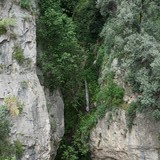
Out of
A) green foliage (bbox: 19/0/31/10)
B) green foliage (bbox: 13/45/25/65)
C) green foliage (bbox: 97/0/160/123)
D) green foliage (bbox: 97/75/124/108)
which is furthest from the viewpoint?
green foliage (bbox: 97/75/124/108)

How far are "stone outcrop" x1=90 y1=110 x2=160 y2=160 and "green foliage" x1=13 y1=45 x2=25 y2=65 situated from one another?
433cm

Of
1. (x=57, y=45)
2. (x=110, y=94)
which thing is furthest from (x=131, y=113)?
(x=57, y=45)

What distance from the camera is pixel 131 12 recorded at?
14.8 meters

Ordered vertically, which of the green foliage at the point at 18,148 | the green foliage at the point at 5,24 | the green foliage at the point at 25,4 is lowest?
the green foliage at the point at 18,148

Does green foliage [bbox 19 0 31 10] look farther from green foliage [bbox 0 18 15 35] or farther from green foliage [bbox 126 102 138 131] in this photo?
green foliage [bbox 126 102 138 131]

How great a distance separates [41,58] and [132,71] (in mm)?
4157

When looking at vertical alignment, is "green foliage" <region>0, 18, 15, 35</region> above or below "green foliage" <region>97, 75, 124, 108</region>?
above

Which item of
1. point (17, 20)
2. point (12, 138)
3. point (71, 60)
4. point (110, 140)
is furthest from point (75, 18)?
point (12, 138)

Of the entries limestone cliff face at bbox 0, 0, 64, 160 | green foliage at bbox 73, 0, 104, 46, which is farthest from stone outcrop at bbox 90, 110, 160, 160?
green foliage at bbox 73, 0, 104, 46

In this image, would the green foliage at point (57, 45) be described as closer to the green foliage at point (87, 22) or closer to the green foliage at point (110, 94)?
the green foliage at point (110, 94)

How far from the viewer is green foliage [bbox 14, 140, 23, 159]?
44.7ft

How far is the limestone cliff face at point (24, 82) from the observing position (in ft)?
46.2

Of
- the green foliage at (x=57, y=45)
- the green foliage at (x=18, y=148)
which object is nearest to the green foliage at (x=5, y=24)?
the green foliage at (x=57, y=45)

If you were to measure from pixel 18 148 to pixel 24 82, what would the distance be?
2501 millimetres
